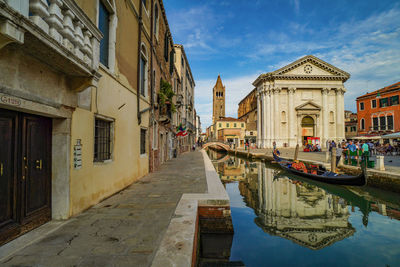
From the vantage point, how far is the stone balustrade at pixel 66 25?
2396mm

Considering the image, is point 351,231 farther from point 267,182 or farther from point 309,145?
point 309,145

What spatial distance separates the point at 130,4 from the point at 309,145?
91.1ft

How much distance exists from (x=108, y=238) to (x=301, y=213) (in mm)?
6336

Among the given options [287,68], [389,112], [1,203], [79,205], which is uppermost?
[287,68]

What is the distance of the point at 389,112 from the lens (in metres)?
31.6

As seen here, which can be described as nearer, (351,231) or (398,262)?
(398,262)

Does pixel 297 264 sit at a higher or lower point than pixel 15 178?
lower

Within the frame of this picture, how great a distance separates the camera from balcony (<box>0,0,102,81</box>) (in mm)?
2119

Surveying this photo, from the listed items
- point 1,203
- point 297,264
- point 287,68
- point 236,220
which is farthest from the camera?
point 287,68

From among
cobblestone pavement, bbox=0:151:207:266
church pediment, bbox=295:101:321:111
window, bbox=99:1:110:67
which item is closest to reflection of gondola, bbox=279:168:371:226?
cobblestone pavement, bbox=0:151:207:266

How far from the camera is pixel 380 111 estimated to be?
32781 millimetres

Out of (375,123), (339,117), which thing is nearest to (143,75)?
(339,117)

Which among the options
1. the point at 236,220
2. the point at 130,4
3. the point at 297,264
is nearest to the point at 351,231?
the point at 297,264

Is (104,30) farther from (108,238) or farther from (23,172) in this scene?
(108,238)
